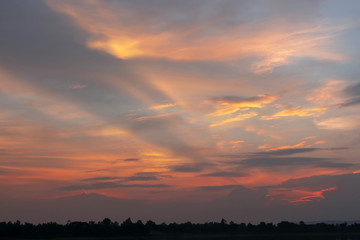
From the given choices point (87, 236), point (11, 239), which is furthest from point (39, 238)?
point (87, 236)

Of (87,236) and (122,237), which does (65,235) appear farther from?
(122,237)

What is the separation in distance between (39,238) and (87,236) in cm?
2259

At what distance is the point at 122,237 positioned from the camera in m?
199

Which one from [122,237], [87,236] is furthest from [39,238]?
[122,237]

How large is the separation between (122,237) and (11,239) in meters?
47.7

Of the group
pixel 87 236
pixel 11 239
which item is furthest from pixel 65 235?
pixel 11 239

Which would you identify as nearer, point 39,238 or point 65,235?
point 39,238

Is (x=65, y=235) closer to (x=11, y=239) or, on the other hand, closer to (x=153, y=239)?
(x=11, y=239)

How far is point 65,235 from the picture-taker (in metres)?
189

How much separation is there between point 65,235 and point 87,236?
30.2 feet

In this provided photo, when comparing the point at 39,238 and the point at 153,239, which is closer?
the point at 39,238

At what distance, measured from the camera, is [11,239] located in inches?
6708

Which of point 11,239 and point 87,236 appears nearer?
point 11,239

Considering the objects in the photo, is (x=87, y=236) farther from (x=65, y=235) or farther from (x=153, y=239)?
(x=153, y=239)
